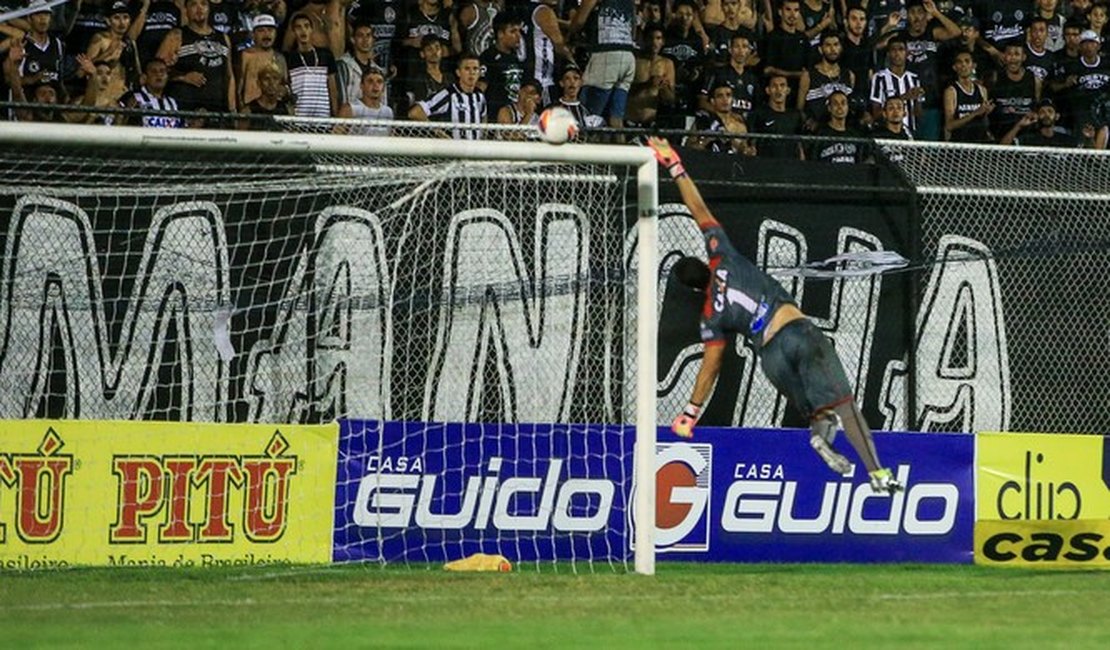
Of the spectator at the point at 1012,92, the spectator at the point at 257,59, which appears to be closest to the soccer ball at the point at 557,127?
the spectator at the point at 257,59

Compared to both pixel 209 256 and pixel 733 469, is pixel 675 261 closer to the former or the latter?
pixel 733 469

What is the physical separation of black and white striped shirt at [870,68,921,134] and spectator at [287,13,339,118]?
5.07 metres

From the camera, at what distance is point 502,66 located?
16594 millimetres

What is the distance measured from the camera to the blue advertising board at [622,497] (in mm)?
13766

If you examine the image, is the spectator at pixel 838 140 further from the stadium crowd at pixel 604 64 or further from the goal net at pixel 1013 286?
the goal net at pixel 1013 286

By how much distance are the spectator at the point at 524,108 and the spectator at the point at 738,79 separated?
5.45 feet

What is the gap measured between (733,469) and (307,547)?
3178 millimetres

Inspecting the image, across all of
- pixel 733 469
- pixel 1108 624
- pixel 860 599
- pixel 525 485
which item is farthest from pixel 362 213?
pixel 1108 624

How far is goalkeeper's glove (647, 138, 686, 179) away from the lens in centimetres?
1381

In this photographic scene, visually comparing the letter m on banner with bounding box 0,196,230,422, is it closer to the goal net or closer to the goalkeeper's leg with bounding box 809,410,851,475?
the goalkeeper's leg with bounding box 809,410,851,475

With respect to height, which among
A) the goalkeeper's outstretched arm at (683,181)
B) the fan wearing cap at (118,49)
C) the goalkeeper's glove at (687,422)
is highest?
the fan wearing cap at (118,49)

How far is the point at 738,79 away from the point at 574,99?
162cm

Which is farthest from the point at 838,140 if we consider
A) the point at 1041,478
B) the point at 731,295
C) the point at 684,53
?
the point at 684,53

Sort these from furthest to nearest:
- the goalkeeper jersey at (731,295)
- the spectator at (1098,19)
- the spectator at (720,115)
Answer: the spectator at (1098,19) < the spectator at (720,115) < the goalkeeper jersey at (731,295)
